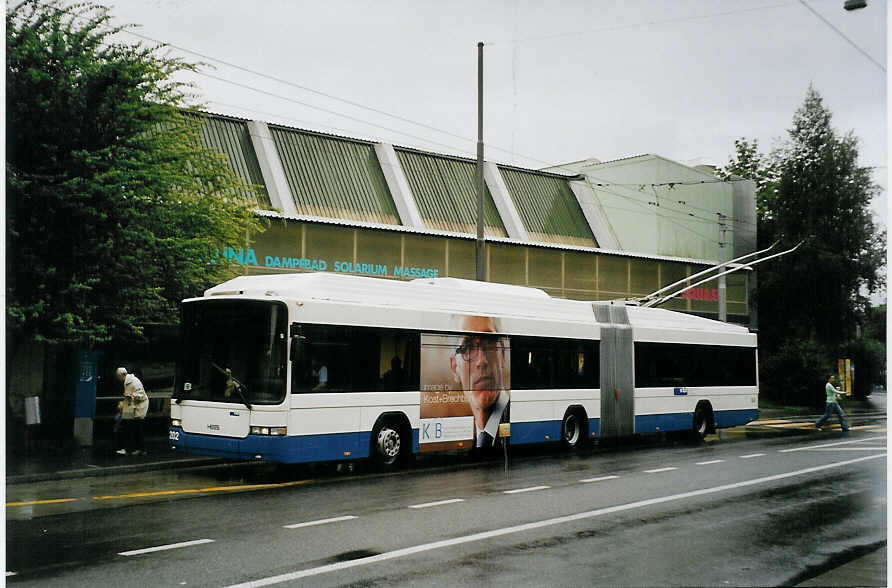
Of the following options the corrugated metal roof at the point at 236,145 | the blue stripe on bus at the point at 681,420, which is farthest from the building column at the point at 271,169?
the blue stripe on bus at the point at 681,420

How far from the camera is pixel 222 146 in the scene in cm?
2598

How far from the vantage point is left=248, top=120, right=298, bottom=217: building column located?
83.7 ft

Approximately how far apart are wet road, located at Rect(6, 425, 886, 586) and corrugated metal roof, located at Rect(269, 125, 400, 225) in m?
12.1

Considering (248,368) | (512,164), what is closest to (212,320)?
(248,368)

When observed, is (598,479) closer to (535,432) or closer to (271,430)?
(535,432)

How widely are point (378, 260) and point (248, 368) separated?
41.6 ft

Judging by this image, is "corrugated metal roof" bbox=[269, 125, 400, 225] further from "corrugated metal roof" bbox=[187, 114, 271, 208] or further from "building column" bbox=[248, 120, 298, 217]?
"corrugated metal roof" bbox=[187, 114, 271, 208]

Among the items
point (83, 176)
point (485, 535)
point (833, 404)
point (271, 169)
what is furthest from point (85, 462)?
point (833, 404)

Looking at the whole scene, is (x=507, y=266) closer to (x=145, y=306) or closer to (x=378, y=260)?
(x=378, y=260)

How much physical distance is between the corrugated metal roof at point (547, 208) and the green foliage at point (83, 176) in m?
15.9

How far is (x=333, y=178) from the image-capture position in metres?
27.6

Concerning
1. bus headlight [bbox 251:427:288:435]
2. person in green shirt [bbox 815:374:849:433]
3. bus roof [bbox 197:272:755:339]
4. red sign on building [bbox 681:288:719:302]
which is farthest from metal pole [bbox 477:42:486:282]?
red sign on building [bbox 681:288:719:302]

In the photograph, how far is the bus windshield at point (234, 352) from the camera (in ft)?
46.0

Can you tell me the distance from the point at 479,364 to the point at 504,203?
49.2 feet
